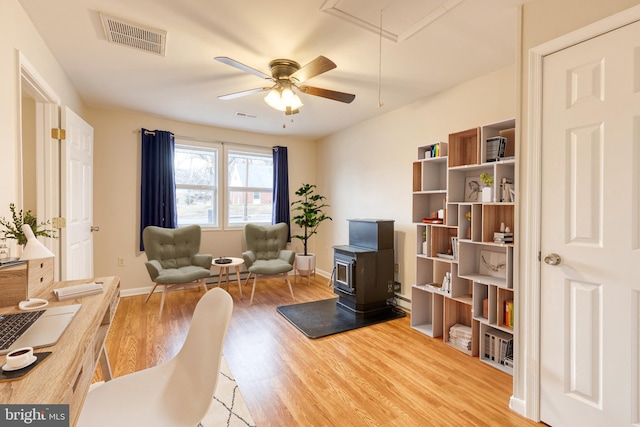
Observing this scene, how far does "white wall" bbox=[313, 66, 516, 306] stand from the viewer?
9.29ft

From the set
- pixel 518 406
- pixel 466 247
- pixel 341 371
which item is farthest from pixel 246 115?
pixel 518 406

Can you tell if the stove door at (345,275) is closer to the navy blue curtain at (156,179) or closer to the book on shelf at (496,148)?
the book on shelf at (496,148)

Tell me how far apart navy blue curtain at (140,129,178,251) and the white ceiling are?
738mm

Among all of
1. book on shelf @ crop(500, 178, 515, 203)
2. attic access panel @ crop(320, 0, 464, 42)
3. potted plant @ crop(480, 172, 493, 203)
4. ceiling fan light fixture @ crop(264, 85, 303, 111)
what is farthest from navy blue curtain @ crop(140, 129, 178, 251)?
book on shelf @ crop(500, 178, 515, 203)

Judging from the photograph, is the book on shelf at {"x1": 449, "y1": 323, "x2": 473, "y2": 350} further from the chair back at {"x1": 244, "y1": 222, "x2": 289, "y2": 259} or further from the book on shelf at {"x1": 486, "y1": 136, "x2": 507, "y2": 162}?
the chair back at {"x1": 244, "y1": 222, "x2": 289, "y2": 259}

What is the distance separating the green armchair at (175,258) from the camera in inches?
138

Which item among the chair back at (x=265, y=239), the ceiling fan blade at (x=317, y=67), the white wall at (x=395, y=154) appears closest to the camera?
the ceiling fan blade at (x=317, y=67)

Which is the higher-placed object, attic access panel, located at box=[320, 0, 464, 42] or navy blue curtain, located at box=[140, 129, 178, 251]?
attic access panel, located at box=[320, 0, 464, 42]

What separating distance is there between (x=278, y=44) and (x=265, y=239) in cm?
297

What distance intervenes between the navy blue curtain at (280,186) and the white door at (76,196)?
8.52 ft

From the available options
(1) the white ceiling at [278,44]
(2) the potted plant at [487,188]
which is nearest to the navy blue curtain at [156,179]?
(1) the white ceiling at [278,44]

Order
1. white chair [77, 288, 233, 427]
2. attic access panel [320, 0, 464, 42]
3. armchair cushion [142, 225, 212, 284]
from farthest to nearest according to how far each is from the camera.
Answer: armchair cushion [142, 225, 212, 284] → attic access panel [320, 0, 464, 42] → white chair [77, 288, 233, 427]

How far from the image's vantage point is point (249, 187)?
201 inches

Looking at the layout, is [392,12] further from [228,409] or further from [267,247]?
[267,247]
